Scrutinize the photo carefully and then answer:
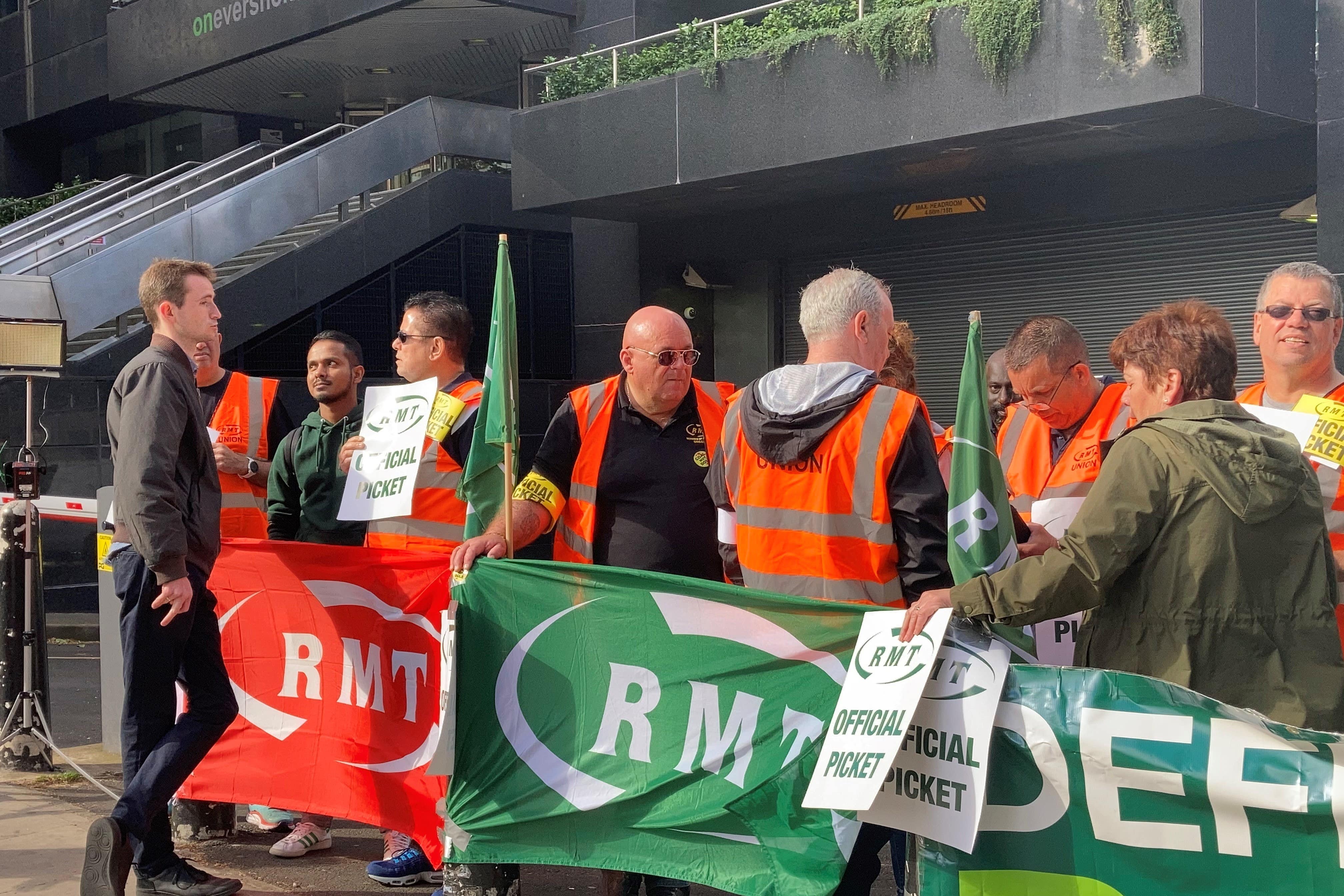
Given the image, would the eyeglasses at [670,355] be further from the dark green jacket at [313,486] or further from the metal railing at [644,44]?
the metal railing at [644,44]

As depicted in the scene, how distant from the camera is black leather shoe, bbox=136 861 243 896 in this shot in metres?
4.66

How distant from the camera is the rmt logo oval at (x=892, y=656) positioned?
10.8 ft

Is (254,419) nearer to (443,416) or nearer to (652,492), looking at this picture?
(443,416)

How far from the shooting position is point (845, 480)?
3.68m

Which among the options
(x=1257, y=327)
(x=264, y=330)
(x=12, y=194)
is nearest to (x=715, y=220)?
(x=264, y=330)

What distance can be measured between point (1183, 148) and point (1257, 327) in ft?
30.3

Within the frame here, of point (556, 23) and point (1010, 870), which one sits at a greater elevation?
point (556, 23)

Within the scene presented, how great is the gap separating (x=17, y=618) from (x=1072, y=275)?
37.1 ft

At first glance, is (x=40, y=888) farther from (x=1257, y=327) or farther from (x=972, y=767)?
(x=1257, y=327)

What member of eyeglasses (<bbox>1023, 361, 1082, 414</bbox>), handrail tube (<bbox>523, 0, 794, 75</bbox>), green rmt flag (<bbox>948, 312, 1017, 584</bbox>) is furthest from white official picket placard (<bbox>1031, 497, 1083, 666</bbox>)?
handrail tube (<bbox>523, 0, 794, 75</bbox>)

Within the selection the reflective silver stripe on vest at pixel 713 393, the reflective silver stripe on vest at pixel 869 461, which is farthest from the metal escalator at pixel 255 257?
the reflective silver stripe on vest at pixel 869 461

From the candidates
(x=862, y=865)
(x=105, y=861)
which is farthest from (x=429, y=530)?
(x=862, y=865)

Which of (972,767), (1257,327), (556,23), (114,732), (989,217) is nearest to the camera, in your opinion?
(972,767)

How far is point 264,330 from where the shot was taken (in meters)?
16.0
